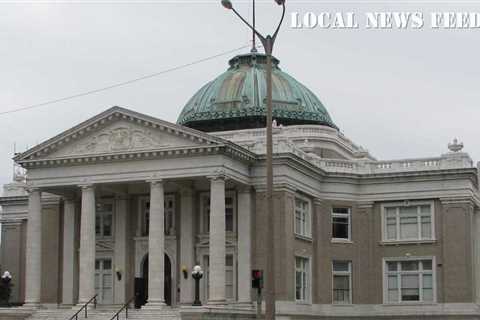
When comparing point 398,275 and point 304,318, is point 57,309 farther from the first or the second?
point 398,275

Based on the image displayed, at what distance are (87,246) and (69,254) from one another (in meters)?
3.99

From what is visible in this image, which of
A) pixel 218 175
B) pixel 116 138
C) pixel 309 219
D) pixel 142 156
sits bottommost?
pixel 309 219

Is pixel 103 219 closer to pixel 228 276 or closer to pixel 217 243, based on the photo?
pixel 228 276

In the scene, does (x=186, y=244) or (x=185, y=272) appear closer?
(x=185, y=272)

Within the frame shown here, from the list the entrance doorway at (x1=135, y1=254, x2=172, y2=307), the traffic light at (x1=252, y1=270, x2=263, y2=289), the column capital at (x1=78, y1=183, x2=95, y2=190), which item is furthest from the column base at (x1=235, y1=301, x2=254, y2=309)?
the traffic light at (x1=252, y1=270, x2=263, y2=289)

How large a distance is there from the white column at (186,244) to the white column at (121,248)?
10.6 feet

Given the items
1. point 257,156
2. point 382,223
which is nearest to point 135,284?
point 257,156

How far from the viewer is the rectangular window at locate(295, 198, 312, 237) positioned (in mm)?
48875

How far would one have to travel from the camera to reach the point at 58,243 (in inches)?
2013

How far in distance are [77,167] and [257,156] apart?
8747mm

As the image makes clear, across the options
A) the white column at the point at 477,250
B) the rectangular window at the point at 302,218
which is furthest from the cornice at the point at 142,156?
the white column at the point at 477,250

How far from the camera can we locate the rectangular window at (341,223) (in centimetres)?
5200

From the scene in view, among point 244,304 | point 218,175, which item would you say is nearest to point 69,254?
point 244,304

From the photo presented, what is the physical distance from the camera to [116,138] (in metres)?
46.2
